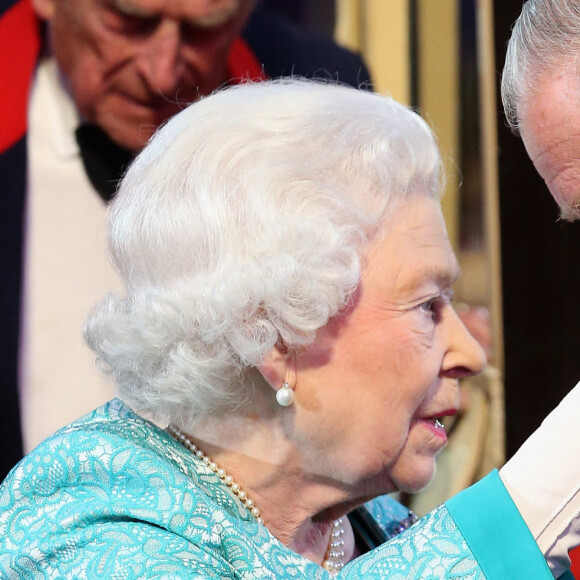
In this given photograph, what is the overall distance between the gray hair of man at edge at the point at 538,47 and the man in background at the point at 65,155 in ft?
2.41

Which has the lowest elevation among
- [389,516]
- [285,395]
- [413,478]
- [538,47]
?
[389,516]

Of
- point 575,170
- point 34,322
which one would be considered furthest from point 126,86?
point 575,170

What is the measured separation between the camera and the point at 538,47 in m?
1.11

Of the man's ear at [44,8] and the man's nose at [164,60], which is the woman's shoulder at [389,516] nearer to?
the man's nose at [164,60]

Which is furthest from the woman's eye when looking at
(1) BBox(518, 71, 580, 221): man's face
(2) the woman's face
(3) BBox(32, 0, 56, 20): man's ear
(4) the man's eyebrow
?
(3) BBox(32, 0, 56, 20): man's ear

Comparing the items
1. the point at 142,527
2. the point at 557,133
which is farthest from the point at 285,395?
the point at 557,133

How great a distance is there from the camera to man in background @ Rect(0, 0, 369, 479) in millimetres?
1623

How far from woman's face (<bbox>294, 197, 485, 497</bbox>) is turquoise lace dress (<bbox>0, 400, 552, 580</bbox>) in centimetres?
16

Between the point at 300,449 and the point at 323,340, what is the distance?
165 millimetres

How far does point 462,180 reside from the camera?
1938mm

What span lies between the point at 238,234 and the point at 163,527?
399mm

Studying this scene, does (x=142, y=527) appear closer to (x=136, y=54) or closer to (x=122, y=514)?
(x=122, y=514)

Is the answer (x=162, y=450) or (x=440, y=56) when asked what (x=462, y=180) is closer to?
(x=440, y=56)

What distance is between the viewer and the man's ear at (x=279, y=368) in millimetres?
1182
